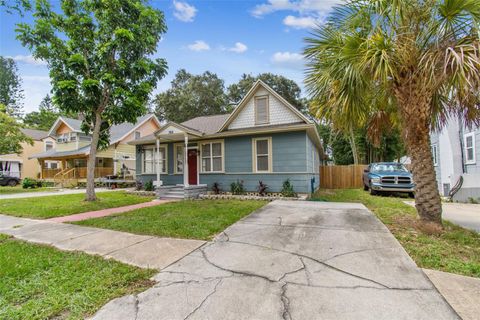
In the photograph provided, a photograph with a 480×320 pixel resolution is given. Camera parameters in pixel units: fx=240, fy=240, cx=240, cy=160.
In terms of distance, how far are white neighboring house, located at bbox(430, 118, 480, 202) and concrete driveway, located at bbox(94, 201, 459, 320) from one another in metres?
7.04

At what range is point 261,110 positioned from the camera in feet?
37.8

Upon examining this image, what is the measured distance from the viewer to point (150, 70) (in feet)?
33.0

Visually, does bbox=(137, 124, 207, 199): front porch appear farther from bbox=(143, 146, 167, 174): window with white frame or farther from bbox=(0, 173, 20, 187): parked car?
bbox=(0, 173, 20, 187): parked car

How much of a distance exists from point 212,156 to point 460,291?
34.5 feet

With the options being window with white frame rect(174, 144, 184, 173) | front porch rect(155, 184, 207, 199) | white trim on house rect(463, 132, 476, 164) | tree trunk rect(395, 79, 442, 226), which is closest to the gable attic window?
front porch rect(155, 184, 207, 199)

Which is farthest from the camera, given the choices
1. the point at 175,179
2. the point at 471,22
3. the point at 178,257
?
the point at 175,179

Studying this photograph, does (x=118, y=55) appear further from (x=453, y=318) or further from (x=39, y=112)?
(x=39, y=112)

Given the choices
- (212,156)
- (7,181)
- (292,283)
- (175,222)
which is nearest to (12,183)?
(7,181)

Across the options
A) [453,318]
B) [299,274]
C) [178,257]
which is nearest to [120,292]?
[178,257]

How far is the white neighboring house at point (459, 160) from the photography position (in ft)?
29.8

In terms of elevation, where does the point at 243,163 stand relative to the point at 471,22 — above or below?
below

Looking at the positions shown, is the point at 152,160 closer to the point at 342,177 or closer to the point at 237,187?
the point at 237,187

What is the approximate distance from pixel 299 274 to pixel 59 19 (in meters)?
12.1

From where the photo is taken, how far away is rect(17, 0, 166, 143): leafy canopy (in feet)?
29.9
